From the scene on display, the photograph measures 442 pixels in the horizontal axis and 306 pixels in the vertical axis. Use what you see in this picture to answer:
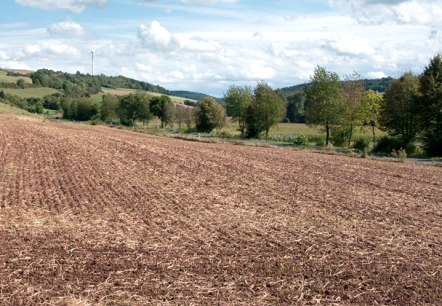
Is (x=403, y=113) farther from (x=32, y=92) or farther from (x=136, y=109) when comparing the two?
(x=32, y=92)

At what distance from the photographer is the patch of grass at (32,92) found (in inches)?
5876

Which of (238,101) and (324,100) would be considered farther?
(238,101)

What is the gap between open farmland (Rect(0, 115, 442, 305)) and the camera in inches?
322

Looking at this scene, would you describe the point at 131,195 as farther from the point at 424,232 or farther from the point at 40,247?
the point at 424,232

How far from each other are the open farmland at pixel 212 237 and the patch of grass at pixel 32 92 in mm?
137407

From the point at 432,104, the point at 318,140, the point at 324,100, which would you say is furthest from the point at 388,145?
the point at 318,140

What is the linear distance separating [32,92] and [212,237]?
516 feet

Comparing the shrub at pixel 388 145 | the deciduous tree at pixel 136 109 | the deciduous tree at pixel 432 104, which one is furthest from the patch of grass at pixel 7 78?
the deciduous tree at pixel 432 104

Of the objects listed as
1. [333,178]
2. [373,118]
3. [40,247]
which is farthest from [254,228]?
[373,118]

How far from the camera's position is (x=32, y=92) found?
513 ft

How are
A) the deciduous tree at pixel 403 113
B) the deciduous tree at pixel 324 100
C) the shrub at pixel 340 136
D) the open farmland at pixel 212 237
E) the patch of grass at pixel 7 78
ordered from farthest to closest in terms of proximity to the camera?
the patch of grass at pixel 7 78 → the shrub at pixel 340 136 → the deciduous tree at pixel 324 100 → the deciduous tree at pixel 403 113 → the open farmland at pixel 212 237

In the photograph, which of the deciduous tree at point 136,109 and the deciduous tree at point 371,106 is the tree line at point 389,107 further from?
the deciduous tree at point 136,109

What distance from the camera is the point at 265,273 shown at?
29.5 feet

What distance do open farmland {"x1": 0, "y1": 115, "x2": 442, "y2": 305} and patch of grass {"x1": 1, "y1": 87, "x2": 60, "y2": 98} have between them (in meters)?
137
